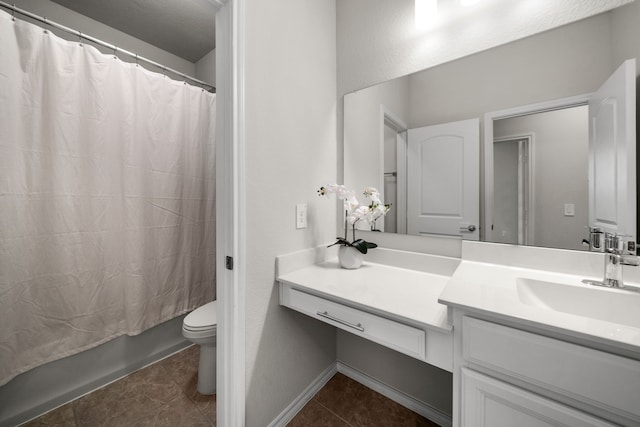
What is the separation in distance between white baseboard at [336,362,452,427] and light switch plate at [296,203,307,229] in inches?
38.0

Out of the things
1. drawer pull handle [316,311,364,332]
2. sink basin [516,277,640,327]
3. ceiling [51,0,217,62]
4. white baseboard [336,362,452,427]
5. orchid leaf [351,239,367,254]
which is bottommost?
white baseboard [336,362,452,427]

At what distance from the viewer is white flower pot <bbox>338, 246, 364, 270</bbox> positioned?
134 cm

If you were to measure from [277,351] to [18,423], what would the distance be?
1386 mm

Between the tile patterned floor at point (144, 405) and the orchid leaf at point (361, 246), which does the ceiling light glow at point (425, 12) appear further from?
the tile patterned floor at point (144, 405)

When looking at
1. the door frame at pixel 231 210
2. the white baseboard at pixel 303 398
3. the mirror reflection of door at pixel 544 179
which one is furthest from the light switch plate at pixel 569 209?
the white baseboard at pixel 303 398

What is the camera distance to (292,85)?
1.28m

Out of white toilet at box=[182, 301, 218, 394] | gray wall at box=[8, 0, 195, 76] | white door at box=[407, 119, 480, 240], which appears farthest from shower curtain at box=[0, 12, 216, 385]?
white door at box=[407, 119, 480, 240]

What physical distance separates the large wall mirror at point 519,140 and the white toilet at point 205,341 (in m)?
1.17

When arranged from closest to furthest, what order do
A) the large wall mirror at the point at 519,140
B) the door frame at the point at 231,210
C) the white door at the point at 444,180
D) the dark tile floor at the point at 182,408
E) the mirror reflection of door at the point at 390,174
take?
1. the large wall mirror at the point at 519,140
2. the door frame at the point at 231,210
3. the white door at the point at 444,180
4. the dark tile floor at the point at 182,408
5. the mirror reflection of door at the point at 390,174

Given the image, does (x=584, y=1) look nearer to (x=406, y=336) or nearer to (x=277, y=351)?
(x=406, y=336)

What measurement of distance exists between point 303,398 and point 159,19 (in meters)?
2.72

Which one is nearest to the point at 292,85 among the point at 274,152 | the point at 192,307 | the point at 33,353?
the point at 274,152

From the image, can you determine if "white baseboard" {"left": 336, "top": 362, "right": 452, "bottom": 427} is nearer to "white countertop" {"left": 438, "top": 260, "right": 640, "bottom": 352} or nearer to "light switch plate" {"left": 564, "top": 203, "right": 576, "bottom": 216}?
"white countertop" {"left": 438, "top": 260, "right": 640, "bottom": 352}

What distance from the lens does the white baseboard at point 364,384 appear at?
4.11 ft
